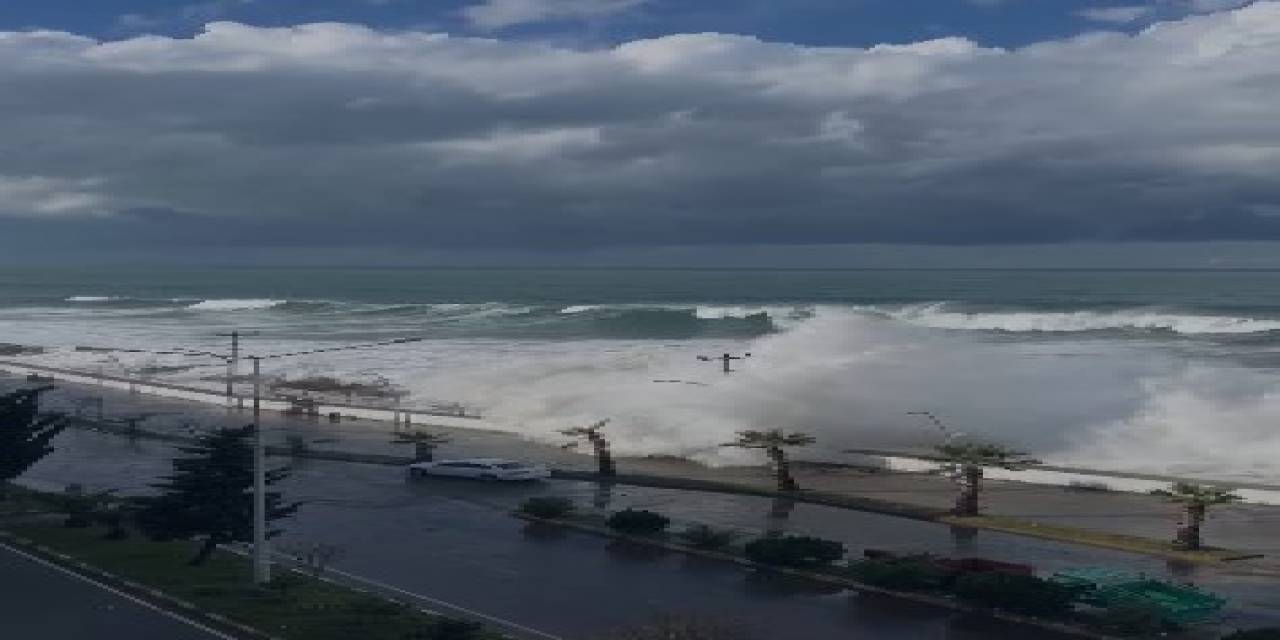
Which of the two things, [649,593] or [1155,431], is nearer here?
[649,593]

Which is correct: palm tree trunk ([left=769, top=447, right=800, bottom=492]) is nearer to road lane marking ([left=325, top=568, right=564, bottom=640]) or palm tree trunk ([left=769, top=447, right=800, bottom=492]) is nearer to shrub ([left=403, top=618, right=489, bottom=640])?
road lane marking ([left=325, top=568, right=564, bottom=640])

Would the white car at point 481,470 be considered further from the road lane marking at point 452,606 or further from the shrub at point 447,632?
the shrub at point 447,632

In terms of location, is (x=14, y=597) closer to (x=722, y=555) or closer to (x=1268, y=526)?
(x=722, y=555)

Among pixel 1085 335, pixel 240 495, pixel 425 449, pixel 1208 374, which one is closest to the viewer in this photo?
pixel 240 495

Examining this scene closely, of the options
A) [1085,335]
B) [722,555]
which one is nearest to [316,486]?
[722,555]

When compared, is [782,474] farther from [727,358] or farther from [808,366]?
[727,358]

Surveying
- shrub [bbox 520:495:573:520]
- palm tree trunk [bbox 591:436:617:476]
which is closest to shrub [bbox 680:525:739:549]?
shrub [bbox 520:495:573:520]

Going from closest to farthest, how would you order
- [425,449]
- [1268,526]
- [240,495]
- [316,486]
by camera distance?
1. [240,495]
2. [1268,526]
3. [316,486]
4. [425,449]
